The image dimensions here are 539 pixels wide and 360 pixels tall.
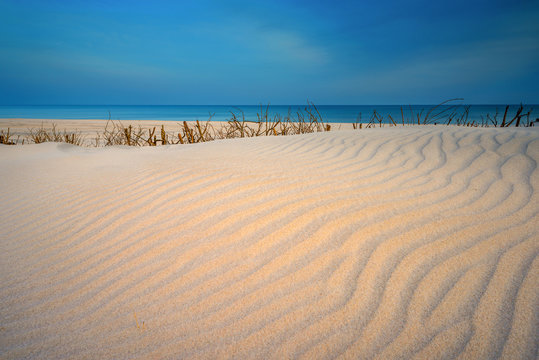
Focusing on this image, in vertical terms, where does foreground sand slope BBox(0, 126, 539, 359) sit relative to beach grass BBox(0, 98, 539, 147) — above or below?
below

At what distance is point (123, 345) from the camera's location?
3.62ft

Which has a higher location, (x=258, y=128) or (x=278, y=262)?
(x=258, y=128)

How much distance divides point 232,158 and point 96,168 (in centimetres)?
139

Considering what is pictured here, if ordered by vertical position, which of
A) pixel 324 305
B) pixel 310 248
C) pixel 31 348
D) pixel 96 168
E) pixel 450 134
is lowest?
pixel 31 348

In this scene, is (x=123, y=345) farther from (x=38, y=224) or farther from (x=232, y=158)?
(x=232, y=158)

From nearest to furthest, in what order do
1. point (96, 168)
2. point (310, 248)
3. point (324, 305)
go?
point (324, 305) < point (310, 248) < point (96, 168)

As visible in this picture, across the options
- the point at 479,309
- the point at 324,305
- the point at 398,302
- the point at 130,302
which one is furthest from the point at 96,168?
the point at 479,309

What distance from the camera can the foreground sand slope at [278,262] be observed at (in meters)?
1.11

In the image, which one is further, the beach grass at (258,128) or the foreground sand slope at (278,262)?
the beach grass at (258,128)

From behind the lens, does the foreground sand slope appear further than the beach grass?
No

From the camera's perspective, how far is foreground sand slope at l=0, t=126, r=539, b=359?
111cm

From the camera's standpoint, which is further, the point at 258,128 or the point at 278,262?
the point at 258,128

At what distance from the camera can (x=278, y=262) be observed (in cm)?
146

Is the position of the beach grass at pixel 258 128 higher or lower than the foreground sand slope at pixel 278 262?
higher
